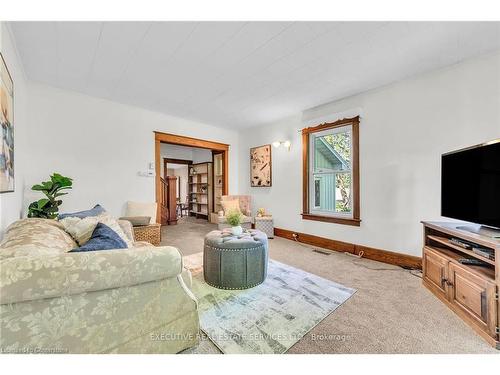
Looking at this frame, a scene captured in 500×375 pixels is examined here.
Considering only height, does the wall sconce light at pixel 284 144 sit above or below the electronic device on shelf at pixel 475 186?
above

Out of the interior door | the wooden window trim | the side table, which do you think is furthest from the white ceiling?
the interior door

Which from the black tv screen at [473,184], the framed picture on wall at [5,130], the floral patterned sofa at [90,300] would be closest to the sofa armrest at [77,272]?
the floral patterned sofa at [90,300]

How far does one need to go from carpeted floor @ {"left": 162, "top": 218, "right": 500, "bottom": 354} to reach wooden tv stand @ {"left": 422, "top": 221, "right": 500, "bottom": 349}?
0.08 meters

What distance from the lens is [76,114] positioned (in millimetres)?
3219

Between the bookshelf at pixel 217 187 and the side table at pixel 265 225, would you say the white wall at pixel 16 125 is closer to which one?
the side table at pixel 265 225

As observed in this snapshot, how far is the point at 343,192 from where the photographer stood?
12.2 ft

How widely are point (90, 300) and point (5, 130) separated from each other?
5.70 feet

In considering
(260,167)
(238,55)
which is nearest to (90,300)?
(238,55)

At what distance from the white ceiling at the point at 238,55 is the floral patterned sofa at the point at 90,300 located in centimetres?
191

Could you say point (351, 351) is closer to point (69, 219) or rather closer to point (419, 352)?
point (419, 352)

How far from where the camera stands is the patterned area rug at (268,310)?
4.82ft

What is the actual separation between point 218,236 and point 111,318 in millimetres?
1342

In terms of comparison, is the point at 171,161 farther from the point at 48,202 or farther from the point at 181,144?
the point at 48,202

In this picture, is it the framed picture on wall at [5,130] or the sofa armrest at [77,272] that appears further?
the framed picture on wall at [5,130]
